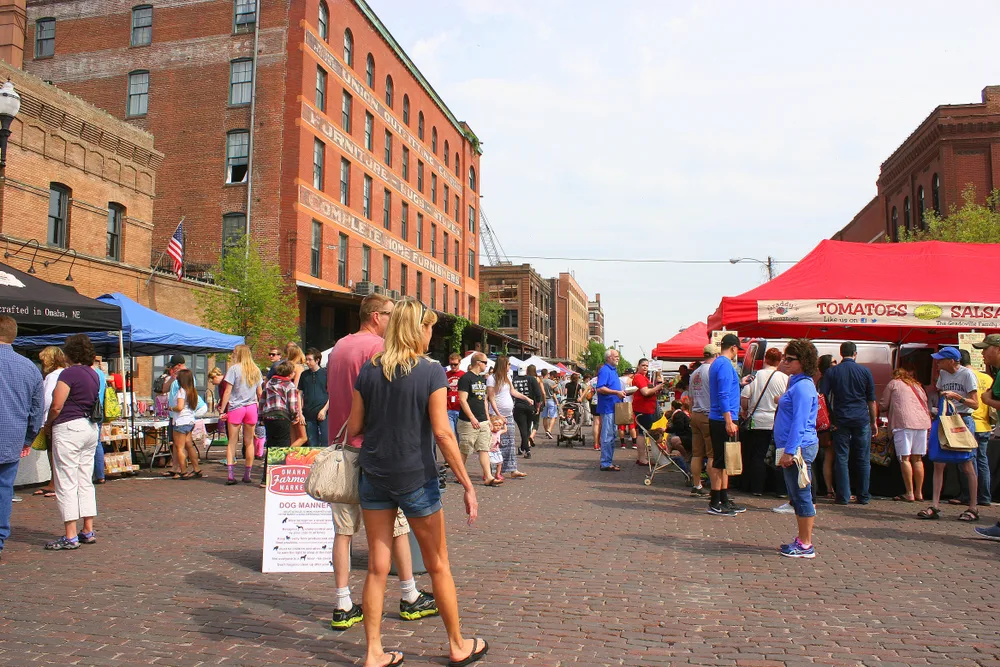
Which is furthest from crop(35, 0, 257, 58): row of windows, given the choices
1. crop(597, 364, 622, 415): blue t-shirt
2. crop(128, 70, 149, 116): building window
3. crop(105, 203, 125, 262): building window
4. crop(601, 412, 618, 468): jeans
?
crop(601, 412, 618, 468): jeans

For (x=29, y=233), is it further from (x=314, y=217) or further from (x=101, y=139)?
(x=314, y=217)

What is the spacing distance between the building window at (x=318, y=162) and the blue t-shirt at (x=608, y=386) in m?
20.5

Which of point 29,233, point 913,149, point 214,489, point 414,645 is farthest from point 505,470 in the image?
point 913,149

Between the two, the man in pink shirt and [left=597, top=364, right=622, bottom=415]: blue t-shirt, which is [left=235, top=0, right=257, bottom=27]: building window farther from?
the man in pink shirt

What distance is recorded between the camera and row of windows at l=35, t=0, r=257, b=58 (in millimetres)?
30594

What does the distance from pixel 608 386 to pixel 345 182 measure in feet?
75.5

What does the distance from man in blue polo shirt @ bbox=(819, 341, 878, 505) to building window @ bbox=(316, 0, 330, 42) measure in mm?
27399

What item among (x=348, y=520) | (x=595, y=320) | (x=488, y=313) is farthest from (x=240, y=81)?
(x=595, y=320)

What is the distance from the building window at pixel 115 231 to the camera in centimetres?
2386

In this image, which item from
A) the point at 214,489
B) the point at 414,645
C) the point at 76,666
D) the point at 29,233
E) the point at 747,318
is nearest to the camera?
the point at 76,666

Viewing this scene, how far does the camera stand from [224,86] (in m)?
30.5

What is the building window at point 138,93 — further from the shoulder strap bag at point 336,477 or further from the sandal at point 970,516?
the sandal at point 970,516

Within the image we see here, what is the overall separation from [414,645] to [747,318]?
27.5 ft

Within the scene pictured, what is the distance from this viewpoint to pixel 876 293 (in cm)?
1134
